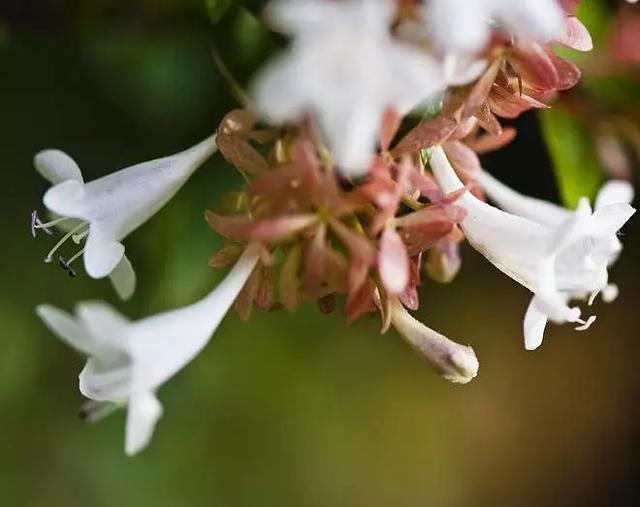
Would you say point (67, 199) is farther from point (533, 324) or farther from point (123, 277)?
point (533, 324)

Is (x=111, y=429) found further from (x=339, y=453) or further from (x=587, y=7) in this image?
(x=587, y=7)

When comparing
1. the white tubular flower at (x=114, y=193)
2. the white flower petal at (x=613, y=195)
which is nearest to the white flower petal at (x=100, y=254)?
the white tubular flower at (x=114, y=193)

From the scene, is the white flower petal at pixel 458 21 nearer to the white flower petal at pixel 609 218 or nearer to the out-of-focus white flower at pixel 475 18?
the out-of-focus white flower at pixel 475 18

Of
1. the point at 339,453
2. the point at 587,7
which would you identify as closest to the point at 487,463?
the point at 339,453

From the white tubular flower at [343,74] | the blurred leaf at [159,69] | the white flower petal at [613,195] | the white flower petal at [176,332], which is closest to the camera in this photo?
the white tubular flower at [343,74]

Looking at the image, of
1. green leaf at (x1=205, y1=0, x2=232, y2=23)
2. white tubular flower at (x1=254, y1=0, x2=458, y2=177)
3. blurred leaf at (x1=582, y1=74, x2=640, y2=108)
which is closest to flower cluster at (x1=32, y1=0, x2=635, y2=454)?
white tubular flower at (x1=254, y1=0, x2=458, y2=177)

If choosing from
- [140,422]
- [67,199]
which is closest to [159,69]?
[67,199]
